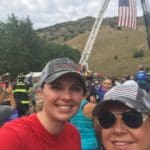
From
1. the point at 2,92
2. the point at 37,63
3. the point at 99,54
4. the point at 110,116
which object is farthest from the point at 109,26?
the point at 110,116

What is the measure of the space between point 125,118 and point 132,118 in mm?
48

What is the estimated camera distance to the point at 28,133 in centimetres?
360

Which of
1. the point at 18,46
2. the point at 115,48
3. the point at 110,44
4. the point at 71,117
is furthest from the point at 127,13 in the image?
the point at 110,44

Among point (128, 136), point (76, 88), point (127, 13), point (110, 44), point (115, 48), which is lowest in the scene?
point (128, 136)

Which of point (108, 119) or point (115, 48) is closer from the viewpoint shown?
point (108, 119)

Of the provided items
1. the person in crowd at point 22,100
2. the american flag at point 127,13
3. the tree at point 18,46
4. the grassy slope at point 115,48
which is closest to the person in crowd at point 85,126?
the person in crowd at point 22,100

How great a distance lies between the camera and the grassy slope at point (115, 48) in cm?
7919

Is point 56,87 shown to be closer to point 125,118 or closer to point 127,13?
point 125,118

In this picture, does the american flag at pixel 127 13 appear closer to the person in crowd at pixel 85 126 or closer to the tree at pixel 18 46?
the person in crowd at pixel 85 126

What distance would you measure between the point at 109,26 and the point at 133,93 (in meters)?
121

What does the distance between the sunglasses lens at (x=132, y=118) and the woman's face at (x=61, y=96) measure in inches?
40.0

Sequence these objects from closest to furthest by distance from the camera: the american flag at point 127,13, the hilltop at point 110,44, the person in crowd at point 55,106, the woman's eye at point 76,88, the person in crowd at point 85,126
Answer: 1. the person in crowd at point 55,106
2. the woman's eye at point 76,88
3. the person in crowd at point 85,126
4. the american flag at point 127,13
5. the hilltop at point 110,44

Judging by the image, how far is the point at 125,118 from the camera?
278cm

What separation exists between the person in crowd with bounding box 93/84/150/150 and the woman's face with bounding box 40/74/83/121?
92 cm
